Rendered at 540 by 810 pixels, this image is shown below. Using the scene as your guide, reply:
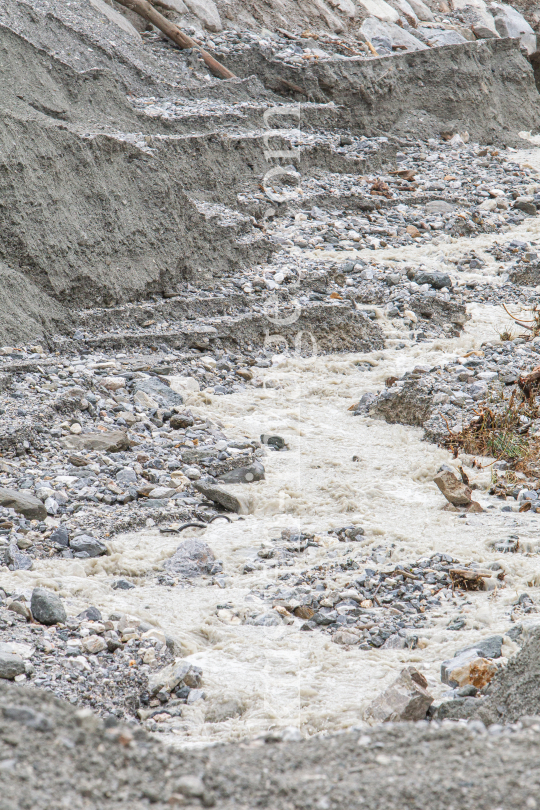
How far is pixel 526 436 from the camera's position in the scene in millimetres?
4578

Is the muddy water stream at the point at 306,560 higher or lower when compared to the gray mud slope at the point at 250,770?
lower

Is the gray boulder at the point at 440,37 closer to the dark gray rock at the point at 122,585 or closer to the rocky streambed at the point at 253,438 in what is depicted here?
the rocky streambed at the point at 253,438

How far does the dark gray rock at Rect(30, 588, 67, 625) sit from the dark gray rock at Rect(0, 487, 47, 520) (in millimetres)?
857

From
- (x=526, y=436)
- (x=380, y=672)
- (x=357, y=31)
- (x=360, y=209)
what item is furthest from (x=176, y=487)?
(x=357, y=31)

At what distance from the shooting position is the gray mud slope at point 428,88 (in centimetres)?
1065

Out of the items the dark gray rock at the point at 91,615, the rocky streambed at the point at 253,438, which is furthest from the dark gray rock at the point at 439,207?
the dark gray rock at the point at 91,615

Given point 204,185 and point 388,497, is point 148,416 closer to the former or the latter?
point 388,497

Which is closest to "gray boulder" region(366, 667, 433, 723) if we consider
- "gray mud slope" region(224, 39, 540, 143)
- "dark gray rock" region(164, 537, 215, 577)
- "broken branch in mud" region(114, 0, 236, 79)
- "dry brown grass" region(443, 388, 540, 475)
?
"dark gray rock" region(164, 537, 215, 577)

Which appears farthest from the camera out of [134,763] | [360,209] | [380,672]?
[360,209]

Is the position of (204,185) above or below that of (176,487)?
above

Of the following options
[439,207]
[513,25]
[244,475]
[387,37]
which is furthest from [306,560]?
[513,25]

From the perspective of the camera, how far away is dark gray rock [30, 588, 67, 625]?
2.53 metres

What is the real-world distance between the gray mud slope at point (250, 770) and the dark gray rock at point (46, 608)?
1104 millimetres

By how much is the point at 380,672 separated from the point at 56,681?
1057 millimetres
